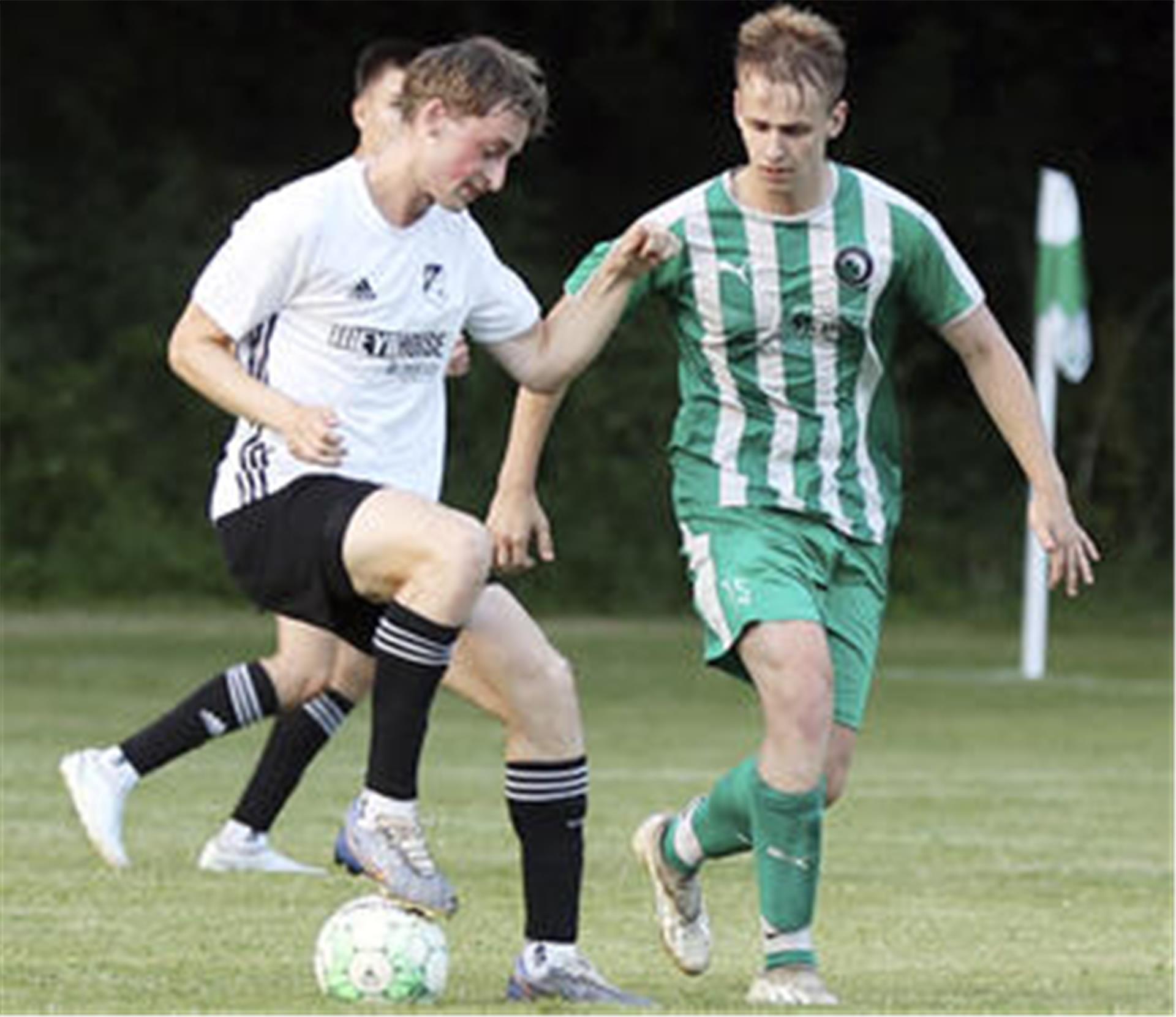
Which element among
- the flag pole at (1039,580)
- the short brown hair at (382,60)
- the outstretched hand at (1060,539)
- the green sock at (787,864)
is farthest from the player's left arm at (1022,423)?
the flag pole at (1039,580)

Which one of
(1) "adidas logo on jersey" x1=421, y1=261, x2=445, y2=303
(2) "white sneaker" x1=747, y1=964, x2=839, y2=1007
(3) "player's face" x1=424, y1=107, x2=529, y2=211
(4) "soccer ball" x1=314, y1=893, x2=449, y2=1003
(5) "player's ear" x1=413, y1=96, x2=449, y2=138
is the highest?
(5) "player's ear" x1=413, y1=96, x2=449, y2=138

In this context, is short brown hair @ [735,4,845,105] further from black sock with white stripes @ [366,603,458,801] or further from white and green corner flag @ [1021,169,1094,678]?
white and green corner flag @ [1021,169,1094,678]

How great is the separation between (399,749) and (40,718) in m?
9.20

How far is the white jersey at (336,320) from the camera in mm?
7512

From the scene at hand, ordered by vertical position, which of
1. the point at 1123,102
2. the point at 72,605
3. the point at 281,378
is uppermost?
the point at 1123,102

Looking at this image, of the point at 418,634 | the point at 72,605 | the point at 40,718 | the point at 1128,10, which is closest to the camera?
the point at 418,634

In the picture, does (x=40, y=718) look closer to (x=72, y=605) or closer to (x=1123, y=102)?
(x=72, y=605)

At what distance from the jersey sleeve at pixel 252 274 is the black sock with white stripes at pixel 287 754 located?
3.06m

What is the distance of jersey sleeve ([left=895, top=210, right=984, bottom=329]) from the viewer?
7953 millimetres

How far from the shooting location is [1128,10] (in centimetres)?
2600

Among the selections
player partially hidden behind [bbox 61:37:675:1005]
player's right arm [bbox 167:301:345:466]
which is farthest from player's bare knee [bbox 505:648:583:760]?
player's right arm [bbox 167:301:345:466]

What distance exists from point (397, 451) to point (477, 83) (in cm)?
A: 74

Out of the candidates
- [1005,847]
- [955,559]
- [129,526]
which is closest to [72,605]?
[129,526]

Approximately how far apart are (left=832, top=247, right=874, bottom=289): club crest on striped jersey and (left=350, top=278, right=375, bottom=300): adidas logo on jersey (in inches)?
37.8
